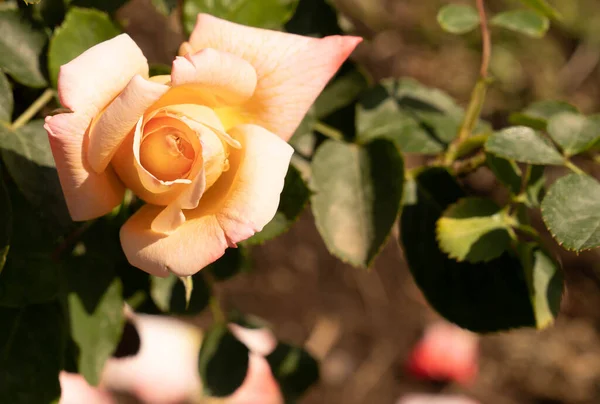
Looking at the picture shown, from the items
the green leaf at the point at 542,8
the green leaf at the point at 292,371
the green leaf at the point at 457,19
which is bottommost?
the green leaf at the point at 292,371

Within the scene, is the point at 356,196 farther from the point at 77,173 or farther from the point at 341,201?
the point at 77,173

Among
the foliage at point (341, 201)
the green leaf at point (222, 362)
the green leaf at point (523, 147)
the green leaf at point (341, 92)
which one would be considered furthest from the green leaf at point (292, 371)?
the green leaf at point (523, 147)

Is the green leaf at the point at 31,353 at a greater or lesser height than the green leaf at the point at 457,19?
lesser

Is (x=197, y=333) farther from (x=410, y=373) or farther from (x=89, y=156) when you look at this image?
(x=89, y=156)

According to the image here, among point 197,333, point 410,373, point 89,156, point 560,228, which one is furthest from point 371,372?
point 89,156

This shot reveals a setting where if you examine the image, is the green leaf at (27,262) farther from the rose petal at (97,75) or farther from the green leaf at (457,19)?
the green leaf at (457,19)

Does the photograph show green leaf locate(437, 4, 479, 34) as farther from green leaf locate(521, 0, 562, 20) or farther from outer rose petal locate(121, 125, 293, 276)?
outer rose petal locate(121, 125, 293, 276)

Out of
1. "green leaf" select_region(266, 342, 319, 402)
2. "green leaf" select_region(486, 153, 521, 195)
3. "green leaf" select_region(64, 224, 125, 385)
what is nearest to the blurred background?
"green leaf" select_region(266, 342, 319, 402)
